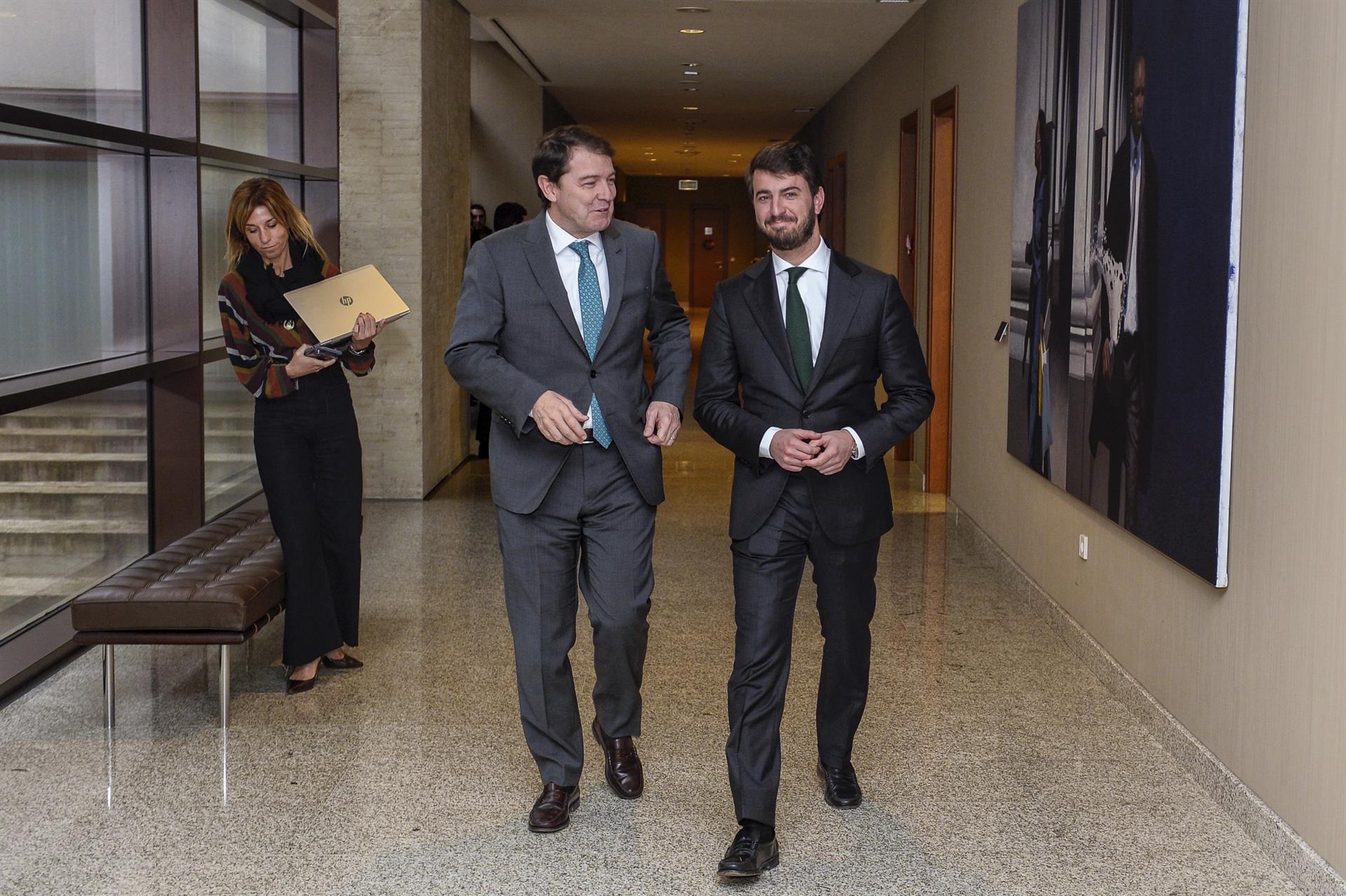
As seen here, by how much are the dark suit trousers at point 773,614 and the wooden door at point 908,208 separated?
6406 millimetres

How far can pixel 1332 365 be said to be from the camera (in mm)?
2973

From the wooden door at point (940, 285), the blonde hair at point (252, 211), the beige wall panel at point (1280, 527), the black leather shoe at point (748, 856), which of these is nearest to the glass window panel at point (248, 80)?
the blonde hair at point (252, 211)

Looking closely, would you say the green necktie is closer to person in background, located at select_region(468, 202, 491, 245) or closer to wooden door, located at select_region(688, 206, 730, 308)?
person in background, located at select_region(468, 202, 491, 245)

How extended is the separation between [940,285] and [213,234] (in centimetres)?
431

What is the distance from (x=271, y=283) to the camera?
179 inches

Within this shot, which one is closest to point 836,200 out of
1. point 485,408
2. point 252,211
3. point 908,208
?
point 908,208

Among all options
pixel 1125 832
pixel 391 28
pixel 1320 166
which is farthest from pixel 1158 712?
pixel 391 28

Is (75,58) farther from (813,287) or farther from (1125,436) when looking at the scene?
(1125,436)

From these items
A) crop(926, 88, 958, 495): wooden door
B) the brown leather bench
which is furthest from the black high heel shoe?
crop(926, 88, 958, 495): wooden door

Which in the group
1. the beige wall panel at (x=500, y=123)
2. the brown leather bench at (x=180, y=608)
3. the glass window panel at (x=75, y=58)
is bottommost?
the brown leather bench at (x=180, y=608)

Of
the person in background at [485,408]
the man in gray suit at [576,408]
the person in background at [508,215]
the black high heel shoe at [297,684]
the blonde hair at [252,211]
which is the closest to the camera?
the man in gray suit at [576,408]

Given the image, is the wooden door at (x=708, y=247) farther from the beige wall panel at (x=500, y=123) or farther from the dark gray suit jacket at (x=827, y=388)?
the dark gray suit jacket at (x=827, y=388)

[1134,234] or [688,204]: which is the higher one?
[688,204]

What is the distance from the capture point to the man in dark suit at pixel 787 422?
3.18m
